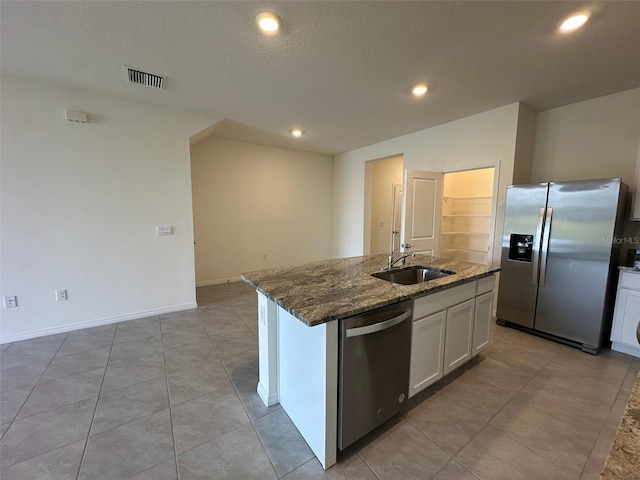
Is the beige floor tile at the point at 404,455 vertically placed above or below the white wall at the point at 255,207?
below

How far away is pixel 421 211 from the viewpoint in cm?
385

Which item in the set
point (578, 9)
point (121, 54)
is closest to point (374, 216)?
point (578, 9)

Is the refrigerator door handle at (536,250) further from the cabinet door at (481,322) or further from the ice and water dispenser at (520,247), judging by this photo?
the cabinet door at (481,322)

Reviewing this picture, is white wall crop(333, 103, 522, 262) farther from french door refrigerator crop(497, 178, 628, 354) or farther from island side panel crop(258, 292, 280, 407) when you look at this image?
island side panel crop(258, 292, 280, 407)

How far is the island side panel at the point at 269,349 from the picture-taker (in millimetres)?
1868

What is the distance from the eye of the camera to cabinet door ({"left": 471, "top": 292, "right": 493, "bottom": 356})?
7.72ft

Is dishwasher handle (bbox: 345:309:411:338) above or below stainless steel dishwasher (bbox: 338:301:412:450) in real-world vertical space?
above

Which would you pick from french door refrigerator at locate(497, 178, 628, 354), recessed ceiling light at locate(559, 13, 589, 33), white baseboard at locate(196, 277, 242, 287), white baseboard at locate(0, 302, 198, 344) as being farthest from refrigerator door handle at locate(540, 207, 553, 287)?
white baseboard at locate(196, 277, 242, 287)

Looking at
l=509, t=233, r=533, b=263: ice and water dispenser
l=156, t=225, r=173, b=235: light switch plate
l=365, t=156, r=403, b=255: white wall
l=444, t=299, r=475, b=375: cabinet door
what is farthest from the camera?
l=365, t=156, r=403, b=255: white wall

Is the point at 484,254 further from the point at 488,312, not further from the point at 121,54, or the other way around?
the point at 121,54

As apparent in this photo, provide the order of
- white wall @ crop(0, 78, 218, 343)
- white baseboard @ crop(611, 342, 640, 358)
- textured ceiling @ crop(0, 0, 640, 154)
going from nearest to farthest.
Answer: textured ceiling @ crop(0, 0, 640, 154) < white baseboard @ crop(611, 342, 640, 358) < white wall @ crop(0, 78, 218, 343)

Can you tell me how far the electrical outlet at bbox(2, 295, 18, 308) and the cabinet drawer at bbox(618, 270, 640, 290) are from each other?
6.21 metres

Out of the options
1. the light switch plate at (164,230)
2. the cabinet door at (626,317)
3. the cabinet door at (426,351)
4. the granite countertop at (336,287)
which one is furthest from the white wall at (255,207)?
the cabinet door at (626,317)

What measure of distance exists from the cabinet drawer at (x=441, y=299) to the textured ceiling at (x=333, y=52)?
1934mm
